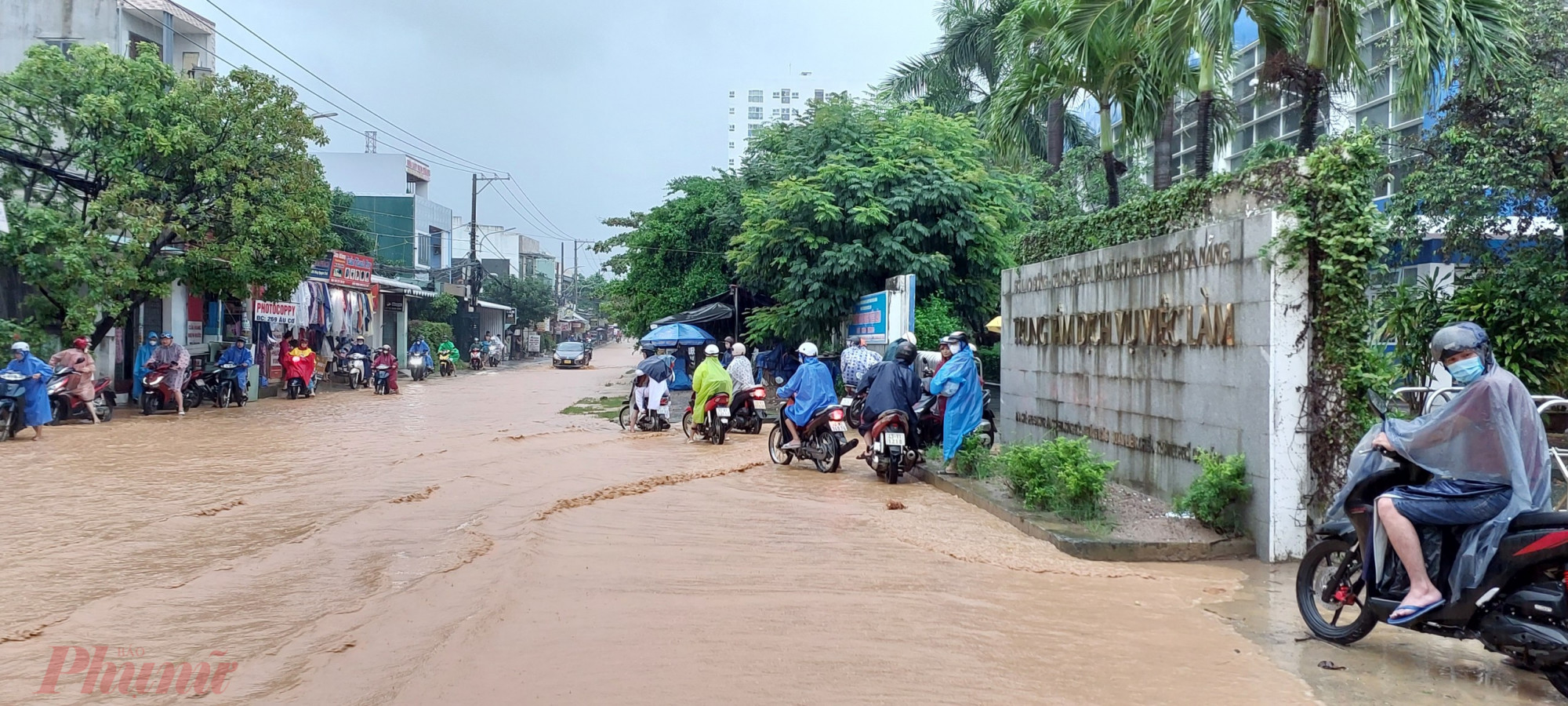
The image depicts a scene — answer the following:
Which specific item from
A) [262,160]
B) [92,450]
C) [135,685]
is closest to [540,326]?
[262,160]

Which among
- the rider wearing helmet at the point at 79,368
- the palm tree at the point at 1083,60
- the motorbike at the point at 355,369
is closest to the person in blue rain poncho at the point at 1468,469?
the palm tree at the point at 1083,60

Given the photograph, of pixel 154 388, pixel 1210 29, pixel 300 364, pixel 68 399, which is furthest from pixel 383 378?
pixel 1210 29

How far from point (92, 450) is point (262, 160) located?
313 inches

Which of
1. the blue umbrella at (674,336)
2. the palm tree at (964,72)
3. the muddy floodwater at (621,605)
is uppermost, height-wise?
the palm tree at (964,72)

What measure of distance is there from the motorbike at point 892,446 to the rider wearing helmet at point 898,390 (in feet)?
0.16

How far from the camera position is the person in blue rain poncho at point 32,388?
15.0 metres

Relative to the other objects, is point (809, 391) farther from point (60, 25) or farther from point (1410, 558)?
point (60, 25)

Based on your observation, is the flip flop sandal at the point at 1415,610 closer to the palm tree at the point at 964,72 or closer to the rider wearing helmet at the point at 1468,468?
the rider wearing helmet at the point at 1468,468

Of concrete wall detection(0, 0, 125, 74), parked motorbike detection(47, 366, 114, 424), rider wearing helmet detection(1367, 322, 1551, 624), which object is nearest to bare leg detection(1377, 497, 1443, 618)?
rider wearing helmet detection(1367, 322, 1551, 624)

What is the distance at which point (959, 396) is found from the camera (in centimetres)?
1132

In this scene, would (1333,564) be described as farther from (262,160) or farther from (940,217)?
(262,160)

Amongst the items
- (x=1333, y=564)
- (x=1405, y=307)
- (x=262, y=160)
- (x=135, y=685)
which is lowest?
(x=135, y=685)

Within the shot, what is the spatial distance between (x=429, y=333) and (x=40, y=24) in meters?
17.8

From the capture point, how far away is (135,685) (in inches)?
187
